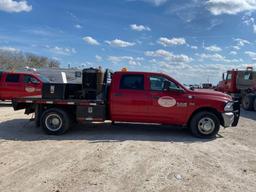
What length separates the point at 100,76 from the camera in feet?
29.9

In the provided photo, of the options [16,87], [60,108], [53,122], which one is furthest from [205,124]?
[16,87]

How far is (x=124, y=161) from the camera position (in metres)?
6.38

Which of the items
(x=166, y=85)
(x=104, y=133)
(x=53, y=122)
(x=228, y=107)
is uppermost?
(x=166, y=85)

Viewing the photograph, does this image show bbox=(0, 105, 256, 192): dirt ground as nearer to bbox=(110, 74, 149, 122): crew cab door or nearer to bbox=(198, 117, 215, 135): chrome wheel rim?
bbox=(198, 117, 215, 135): chrome wheel rim

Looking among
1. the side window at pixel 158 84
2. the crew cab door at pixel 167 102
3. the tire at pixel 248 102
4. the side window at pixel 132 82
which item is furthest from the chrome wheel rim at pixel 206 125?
the tire at pixel 248 102

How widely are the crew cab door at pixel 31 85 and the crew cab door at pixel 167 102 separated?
373 inches

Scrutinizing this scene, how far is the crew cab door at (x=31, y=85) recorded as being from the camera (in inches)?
656

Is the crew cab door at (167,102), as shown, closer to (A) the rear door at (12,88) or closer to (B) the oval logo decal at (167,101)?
(B) the oval logo decal at (167,101)

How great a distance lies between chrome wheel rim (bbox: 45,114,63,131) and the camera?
9070 mm

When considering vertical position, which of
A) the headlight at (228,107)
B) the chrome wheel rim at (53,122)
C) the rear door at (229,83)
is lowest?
the chrome wheel rim at (53,122)

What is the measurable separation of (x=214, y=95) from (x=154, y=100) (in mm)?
1825

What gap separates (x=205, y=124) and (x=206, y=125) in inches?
1.7

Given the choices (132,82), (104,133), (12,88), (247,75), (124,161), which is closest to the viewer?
(124,161)

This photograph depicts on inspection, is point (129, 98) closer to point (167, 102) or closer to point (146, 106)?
point (146, 106)
